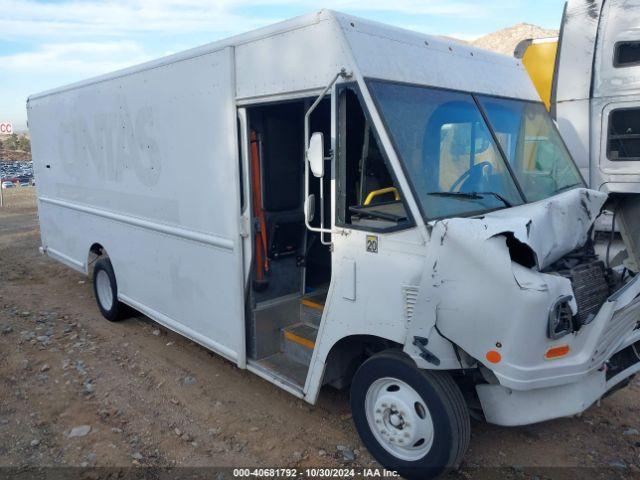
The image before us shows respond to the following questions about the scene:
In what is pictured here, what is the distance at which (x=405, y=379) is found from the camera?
A: 324 cm

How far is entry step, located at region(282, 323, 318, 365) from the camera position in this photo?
14.0ft

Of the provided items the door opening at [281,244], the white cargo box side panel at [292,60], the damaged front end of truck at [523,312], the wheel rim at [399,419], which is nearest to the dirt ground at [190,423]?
the wheel rim at [399,419]

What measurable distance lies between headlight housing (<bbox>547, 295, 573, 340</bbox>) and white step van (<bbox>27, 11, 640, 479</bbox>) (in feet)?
0.06

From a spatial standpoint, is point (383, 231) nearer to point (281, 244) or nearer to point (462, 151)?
point (462, 151)

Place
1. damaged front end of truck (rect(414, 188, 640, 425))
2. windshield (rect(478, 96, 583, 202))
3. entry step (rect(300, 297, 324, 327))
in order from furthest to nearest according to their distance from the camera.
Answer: entry step (rect(300, 297, 324, 327))
windshield (rect(478, 96, 583, 202))
damaged front end of truck (rect(414, 188, 640, 425))

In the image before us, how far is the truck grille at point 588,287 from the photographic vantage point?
9.87 feet

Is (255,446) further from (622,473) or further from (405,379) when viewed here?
(622,473)

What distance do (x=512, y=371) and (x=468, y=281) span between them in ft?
1.72

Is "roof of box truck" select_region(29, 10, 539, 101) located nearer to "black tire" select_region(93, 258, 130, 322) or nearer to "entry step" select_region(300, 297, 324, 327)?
"entry step" select_region(300, 297, 324, 327)

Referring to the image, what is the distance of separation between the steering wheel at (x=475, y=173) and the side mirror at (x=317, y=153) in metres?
0.85

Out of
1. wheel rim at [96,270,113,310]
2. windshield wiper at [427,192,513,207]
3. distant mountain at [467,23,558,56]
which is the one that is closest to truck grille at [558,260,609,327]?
windshield wiper at [427,192,513,207]

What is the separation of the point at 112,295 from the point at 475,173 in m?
4.74

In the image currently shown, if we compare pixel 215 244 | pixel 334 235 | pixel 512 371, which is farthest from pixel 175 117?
pixel 512 371

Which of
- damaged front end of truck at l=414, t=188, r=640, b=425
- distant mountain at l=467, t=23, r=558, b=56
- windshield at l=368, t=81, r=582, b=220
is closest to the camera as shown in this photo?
damaged front end of truck at l=414, t=188, r=640, b=425
